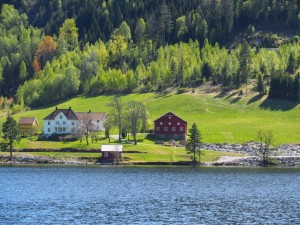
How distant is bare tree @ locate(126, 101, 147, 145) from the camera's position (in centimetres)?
15200

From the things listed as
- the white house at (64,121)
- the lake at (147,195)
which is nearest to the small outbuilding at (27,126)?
the white house at (64,121)

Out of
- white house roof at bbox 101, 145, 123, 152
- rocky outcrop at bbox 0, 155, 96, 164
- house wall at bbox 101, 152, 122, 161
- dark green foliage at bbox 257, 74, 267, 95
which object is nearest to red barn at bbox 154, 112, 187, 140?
white house roof at bbox 101, 145, 123, 152

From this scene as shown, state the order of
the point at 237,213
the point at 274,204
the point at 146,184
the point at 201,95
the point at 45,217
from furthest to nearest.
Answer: the point at 201,95 → the point at 146,184 → the point at 274,204 → the point at 237,213 → the point at 45,217

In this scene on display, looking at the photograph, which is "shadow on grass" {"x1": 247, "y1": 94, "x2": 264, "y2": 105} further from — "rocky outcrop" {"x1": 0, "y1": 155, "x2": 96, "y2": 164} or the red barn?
"rocky outcrop" {"x1": 0, "y1": 155, "x2": 96, "y2": 164}

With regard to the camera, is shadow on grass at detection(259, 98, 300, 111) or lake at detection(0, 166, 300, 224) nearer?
lake at detection(0, 166, 300, 224)

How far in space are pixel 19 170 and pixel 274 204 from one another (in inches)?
2178

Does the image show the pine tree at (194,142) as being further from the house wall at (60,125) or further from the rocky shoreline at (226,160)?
the house wall at (60,125)

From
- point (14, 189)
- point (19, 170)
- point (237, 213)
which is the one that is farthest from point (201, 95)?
point (237, 213)

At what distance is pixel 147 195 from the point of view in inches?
3492

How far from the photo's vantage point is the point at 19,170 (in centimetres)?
12181

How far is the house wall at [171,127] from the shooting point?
537 feet

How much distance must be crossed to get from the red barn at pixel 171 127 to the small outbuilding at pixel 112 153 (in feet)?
90.4

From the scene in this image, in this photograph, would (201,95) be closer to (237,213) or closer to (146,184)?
(146,184)

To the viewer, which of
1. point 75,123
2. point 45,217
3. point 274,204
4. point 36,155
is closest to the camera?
point 45,217
